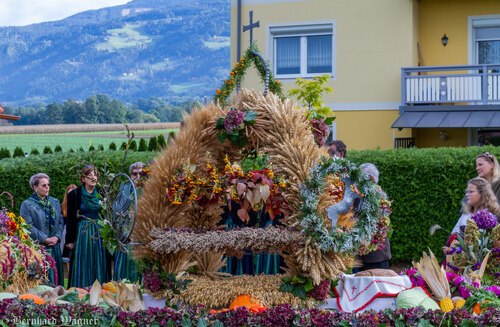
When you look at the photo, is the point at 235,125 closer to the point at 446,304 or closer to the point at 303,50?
the point at 446,304

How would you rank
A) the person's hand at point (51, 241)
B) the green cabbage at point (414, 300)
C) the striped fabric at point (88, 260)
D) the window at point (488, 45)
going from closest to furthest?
1. the green cabbage at point (414, 300)
2. the person's hand at point (51, 241)
3. the striped fabric at point (88, 260)
4. the window at point (488, 45)

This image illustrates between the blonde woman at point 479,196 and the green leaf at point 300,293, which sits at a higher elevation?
the blonde woman at point 479,196

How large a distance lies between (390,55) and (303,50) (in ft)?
7.16

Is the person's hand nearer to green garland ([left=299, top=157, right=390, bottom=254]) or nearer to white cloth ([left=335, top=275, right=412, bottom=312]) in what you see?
white cloth ([left=335, top=275, right=412, bottom=312])

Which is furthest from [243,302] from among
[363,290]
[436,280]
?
[436,280]

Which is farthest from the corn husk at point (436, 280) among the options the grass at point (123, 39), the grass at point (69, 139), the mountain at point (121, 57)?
the grass at point (123, 39)

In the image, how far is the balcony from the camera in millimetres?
19797

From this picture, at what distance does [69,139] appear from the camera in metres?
26.0

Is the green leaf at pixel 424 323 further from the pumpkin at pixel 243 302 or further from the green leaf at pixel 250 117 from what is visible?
the green leaf at pixel 250 117

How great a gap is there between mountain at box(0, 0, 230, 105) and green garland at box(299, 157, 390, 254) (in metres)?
35.6

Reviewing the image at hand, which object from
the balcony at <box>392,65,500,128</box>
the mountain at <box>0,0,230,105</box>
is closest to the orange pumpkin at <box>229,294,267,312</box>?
the balcony at <box>392,65,500,128</box>

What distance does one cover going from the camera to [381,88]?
21234 mm

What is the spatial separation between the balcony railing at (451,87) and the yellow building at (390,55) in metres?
0.02

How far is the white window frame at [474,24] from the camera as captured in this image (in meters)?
20.9
